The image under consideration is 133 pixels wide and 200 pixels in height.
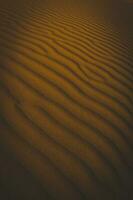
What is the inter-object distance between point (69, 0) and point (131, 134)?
483cm

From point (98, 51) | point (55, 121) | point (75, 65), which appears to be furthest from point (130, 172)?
point (98, 51)

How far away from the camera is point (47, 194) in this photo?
1.80 metres

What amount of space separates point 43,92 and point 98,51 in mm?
1656

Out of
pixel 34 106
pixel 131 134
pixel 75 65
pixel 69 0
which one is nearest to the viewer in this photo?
pixel 34 106

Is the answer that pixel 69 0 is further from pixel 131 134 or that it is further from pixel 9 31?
pixel 131 134

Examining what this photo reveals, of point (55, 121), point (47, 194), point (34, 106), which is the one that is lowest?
point (47, 194)

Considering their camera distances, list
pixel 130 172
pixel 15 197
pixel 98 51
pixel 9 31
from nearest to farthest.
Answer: pixel 15 197 → pixel 130 172 → pixel 9 31 → pixel 98 51

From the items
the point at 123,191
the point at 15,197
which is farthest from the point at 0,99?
the point at 123,191

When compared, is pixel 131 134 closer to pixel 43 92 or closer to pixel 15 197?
pixel 43 92

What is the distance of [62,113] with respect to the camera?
2475 mm

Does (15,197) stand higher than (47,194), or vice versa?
(15,197)

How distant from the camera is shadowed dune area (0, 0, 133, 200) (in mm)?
1914

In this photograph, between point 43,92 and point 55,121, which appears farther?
→ point 43,92

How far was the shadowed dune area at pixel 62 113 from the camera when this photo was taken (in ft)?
6.28
